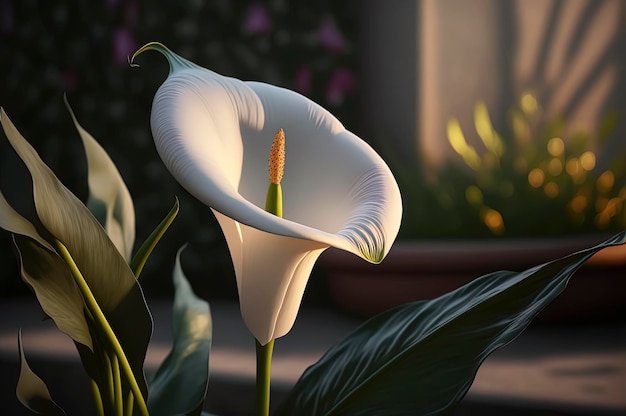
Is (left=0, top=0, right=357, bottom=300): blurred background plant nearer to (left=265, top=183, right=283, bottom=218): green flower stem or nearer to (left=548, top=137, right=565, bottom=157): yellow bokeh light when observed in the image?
(left=548, top=137, right=565, bottom=157): yellow bokeh light

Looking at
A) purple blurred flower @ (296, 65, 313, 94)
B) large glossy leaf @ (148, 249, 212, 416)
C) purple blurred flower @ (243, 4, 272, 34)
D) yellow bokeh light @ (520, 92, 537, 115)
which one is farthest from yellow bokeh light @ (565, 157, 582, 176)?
large glossy leaf @ (148, 249, 212, 416)

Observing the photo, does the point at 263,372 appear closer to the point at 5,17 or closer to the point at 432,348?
the point at 432,348

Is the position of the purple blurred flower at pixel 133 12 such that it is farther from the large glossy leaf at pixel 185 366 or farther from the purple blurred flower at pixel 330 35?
the large glossy leaf at pixel 185 366

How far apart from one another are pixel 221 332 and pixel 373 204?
912mm

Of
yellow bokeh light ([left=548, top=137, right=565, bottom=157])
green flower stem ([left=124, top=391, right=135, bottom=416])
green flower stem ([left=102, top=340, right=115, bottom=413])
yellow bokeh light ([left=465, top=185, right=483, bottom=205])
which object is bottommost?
green flower stem ([left=124, top=391, right=135, bottom=416])

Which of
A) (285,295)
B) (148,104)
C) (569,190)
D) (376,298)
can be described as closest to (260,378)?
(285,295)

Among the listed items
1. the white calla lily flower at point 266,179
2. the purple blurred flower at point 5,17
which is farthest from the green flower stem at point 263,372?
the purple blurred flower at point 5,17

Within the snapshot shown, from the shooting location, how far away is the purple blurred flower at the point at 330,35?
1.51 m

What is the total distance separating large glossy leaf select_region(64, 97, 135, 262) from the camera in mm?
594

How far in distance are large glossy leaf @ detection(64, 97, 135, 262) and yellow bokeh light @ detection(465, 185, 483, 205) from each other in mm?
872

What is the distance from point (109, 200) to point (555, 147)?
103 cm

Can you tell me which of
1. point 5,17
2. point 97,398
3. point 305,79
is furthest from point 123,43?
point 97,398

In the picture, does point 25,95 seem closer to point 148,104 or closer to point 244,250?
point 148,104

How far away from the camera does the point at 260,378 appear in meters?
0.49
